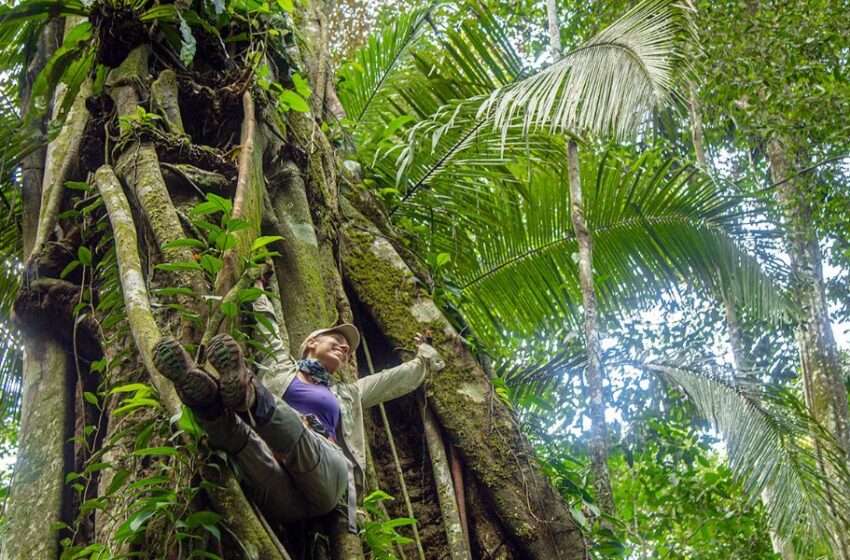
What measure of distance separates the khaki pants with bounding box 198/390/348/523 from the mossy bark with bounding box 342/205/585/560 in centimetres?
114

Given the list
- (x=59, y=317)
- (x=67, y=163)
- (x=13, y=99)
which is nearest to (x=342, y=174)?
(x=67, y=163)

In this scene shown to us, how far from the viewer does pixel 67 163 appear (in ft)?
13.9

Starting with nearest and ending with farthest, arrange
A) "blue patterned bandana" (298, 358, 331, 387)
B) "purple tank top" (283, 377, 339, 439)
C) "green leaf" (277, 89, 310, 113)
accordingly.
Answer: "purple tank top" (283, 377, 339, 439) < "blue patterned bandana" (298, 358, 331, 387) < "green leaf" (277, 89, 310, 113)

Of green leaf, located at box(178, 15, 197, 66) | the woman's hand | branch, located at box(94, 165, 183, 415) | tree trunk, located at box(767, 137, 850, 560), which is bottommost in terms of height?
tree trunk, located at box(767, 137, 850, 560)

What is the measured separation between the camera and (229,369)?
2.35 m

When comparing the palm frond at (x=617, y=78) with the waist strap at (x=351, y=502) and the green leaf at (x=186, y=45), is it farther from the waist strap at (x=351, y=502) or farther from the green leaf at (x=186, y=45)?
the waist strap at (x=351, y=502)

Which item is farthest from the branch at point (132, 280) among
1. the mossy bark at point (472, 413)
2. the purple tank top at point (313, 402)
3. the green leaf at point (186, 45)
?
the mossy bark at point (472, 413)

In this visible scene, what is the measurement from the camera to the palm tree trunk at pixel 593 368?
14.0 ft

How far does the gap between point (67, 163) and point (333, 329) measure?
1.64m

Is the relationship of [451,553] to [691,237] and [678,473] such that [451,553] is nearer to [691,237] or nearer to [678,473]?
[691,237]

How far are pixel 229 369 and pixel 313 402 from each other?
0.99 meters

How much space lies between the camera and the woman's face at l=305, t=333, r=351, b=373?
140 inches

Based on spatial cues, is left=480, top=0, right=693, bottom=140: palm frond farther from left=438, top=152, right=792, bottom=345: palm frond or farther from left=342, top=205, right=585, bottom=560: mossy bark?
left=342, top=205, right=585, bottom=560: mossy bark

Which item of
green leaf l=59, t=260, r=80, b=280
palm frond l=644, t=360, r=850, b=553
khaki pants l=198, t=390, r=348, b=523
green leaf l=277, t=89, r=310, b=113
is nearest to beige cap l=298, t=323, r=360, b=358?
khaki pants l=198, t=390, r=348, b=523
